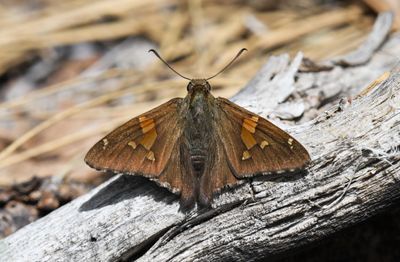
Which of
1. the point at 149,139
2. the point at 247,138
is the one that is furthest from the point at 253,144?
the point at 149,139

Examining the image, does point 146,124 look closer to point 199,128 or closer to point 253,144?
point 199,128

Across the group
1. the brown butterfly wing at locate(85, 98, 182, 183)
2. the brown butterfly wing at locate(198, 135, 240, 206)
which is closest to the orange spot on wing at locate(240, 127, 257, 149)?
the brown butterfly wing at locate(198, 135, 240, 206)

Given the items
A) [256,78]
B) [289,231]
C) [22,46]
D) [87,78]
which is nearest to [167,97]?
[87,78]

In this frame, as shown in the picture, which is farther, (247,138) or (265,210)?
(247,138)

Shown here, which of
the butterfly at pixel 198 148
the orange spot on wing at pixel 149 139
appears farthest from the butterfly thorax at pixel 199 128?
the orange spot on wing at pixel 149 139

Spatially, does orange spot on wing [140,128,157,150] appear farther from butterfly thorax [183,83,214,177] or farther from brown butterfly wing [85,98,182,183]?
butterfly thorax [183,83,214,177]

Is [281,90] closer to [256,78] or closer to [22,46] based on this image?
[256,78]
